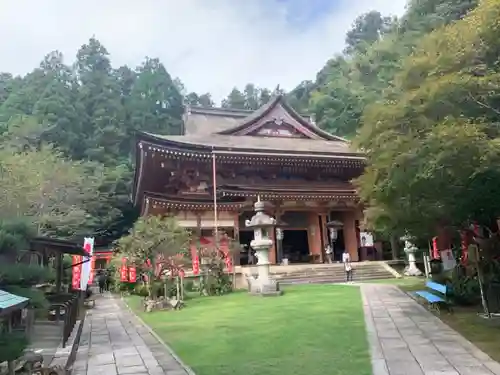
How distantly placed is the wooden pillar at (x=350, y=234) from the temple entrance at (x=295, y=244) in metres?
2.22

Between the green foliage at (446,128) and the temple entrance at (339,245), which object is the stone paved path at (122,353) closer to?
the green foliage at (446,128)

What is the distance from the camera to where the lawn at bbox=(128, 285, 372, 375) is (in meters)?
5.66

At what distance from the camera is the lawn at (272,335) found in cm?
566

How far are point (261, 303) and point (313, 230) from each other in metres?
11.9

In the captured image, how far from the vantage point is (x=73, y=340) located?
27.1 feet

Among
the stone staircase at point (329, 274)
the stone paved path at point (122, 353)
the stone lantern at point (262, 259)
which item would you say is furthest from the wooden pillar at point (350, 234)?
the stone paved path at point (122, 353)

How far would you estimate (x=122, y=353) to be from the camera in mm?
7188

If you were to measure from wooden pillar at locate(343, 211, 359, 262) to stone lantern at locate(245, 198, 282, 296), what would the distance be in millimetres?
9483

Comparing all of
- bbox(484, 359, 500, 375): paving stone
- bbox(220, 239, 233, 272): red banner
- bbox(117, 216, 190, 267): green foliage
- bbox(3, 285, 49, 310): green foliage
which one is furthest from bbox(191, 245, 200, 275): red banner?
bbox(484, 359, 500, 375): paving stone

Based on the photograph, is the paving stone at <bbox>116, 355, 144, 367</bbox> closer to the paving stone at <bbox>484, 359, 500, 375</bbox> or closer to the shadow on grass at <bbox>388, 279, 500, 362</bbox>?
the paving stone at <bbox>484, 359, 500, 375</bbox>

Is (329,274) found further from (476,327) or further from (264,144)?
(476,327)

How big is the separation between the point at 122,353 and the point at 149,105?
51.3 m

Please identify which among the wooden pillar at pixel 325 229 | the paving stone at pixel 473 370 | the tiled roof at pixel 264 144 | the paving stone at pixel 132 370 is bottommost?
the paving stone at pixel 473 370

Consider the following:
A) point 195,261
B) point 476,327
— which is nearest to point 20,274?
point 476,327
